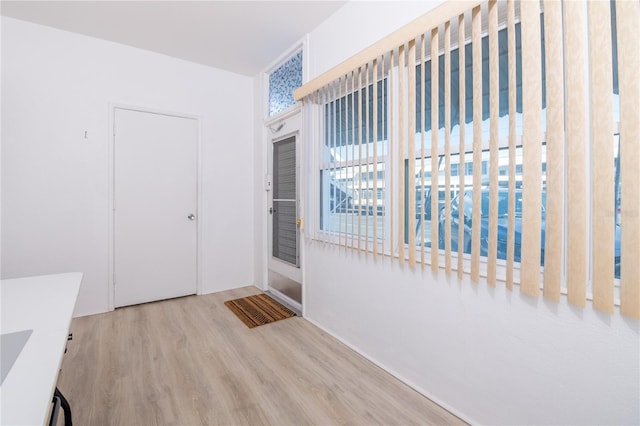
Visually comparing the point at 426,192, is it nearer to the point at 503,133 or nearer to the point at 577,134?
the point at 503,133

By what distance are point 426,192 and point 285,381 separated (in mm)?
1435

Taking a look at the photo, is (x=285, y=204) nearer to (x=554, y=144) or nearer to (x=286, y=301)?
→ (x=286, y=301)

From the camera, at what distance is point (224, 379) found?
190cm

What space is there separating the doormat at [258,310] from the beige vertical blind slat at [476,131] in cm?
194

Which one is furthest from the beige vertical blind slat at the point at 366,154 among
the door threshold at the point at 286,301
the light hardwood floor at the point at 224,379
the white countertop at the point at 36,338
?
the white countertop at the point at 36,338

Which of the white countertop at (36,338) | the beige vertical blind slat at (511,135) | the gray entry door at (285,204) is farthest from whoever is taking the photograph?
the gray entry door at (285,204)

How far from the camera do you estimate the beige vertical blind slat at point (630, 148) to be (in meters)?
1.02

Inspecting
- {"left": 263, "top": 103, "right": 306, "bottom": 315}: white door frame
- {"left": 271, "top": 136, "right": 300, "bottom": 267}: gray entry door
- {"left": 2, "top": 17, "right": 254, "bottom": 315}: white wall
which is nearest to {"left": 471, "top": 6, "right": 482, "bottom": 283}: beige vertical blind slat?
{"left": 263, "top": 103, "right": 306, "bottom": 315}: white door frame

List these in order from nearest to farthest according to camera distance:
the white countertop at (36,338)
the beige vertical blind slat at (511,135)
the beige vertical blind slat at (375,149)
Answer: the white countertop at (36,338), the beige vertical blind slat at (511,135), the beige vertical blind slat at (375,149)

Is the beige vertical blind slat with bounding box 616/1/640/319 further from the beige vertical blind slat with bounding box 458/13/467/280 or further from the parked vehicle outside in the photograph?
the beige vertical blind slat with bounding box 458/13/467/280

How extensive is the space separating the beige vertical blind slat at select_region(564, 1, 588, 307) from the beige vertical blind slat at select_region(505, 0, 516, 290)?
0.17 m

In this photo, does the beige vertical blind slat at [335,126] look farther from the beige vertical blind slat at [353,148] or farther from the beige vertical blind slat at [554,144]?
the beige vertical blind slat at [554,144]

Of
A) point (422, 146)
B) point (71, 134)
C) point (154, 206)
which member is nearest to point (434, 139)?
point (422, 146)

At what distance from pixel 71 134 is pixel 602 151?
3745 mm
